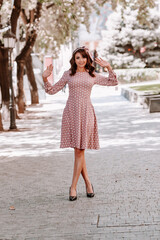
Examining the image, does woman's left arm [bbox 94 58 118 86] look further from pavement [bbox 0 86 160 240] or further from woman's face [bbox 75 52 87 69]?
pavement [bbox 0 86 160 240]

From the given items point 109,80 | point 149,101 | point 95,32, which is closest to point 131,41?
point 149,101

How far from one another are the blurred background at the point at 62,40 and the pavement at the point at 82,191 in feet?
11.2

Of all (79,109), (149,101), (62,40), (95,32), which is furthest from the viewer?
(95,32)

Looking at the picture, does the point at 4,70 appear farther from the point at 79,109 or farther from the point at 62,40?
the point at 79,109

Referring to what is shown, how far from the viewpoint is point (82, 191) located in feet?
24.3

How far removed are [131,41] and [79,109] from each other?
48.7 meters

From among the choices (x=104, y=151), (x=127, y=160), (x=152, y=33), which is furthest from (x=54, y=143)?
(x=152, y=33)

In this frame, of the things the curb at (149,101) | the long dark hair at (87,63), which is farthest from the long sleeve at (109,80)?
the curb at (149,101)

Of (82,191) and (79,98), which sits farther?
(82,191)

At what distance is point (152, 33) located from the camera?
54281mm

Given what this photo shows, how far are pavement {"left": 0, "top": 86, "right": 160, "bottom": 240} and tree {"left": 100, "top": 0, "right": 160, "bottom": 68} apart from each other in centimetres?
4069

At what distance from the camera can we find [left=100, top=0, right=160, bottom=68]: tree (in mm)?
54375

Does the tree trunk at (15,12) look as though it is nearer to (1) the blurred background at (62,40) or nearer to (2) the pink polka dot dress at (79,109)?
(1) the blurred background at (62,40)

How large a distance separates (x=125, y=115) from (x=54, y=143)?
24.8 ft
